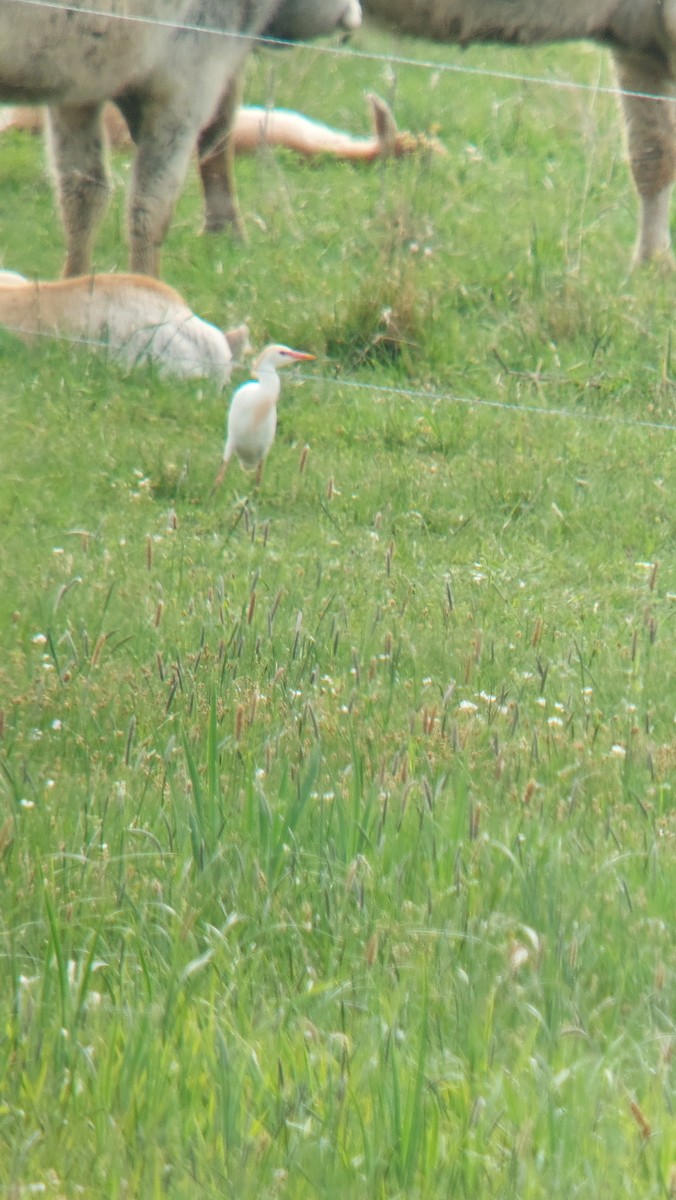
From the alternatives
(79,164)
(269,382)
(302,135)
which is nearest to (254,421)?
(269,382)

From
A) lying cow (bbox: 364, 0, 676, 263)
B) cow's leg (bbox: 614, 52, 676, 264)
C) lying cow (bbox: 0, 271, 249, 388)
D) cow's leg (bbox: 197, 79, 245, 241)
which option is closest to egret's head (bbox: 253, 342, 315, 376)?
lying cow (bbox: 0, 271, 249, 388)

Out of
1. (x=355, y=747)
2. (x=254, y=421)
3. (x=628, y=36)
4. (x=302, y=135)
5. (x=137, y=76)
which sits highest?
(x=628, y=36)

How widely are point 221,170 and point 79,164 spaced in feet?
4.40

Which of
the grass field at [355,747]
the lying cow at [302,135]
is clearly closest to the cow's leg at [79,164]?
the grass field at [355,747]

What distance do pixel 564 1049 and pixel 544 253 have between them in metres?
6.30

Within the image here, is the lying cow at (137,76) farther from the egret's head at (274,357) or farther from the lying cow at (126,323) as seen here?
the egret's head at (274,357)

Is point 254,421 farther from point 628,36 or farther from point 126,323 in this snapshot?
point 628,36

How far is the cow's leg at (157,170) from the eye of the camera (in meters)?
7.26

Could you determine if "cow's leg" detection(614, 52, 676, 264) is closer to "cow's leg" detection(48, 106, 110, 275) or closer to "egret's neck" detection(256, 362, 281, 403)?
"cow's leg" detection(48, 106, 110, 275)

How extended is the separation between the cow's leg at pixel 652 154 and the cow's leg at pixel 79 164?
2563 mm

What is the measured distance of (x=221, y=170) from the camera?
8695 millimetres

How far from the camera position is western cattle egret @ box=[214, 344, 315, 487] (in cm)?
564

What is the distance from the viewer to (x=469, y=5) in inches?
314

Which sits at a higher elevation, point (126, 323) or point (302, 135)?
point (126, 323)
